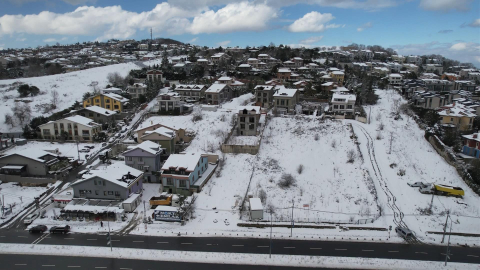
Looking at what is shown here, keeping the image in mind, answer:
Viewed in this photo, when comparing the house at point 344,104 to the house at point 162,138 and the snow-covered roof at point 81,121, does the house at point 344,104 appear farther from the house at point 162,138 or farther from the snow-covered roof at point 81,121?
the snow-covered roof at point 81,121

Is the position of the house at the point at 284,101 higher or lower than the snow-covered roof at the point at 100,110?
higher

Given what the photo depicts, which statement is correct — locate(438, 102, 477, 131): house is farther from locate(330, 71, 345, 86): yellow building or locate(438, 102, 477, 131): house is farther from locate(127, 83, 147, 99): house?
locate(127, 83, 147, 99): house

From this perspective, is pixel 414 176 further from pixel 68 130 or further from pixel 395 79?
pixel 395 79

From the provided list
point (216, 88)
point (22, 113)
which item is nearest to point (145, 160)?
point (216, 88)

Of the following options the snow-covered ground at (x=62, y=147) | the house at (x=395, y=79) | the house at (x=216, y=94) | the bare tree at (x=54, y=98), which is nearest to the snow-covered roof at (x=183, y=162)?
the snow-covered ground at (x=62, y=147)

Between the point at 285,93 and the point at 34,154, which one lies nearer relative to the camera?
the point at 34,154

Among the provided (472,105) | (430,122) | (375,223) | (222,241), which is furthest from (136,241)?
(472,105)

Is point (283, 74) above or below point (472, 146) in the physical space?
above
